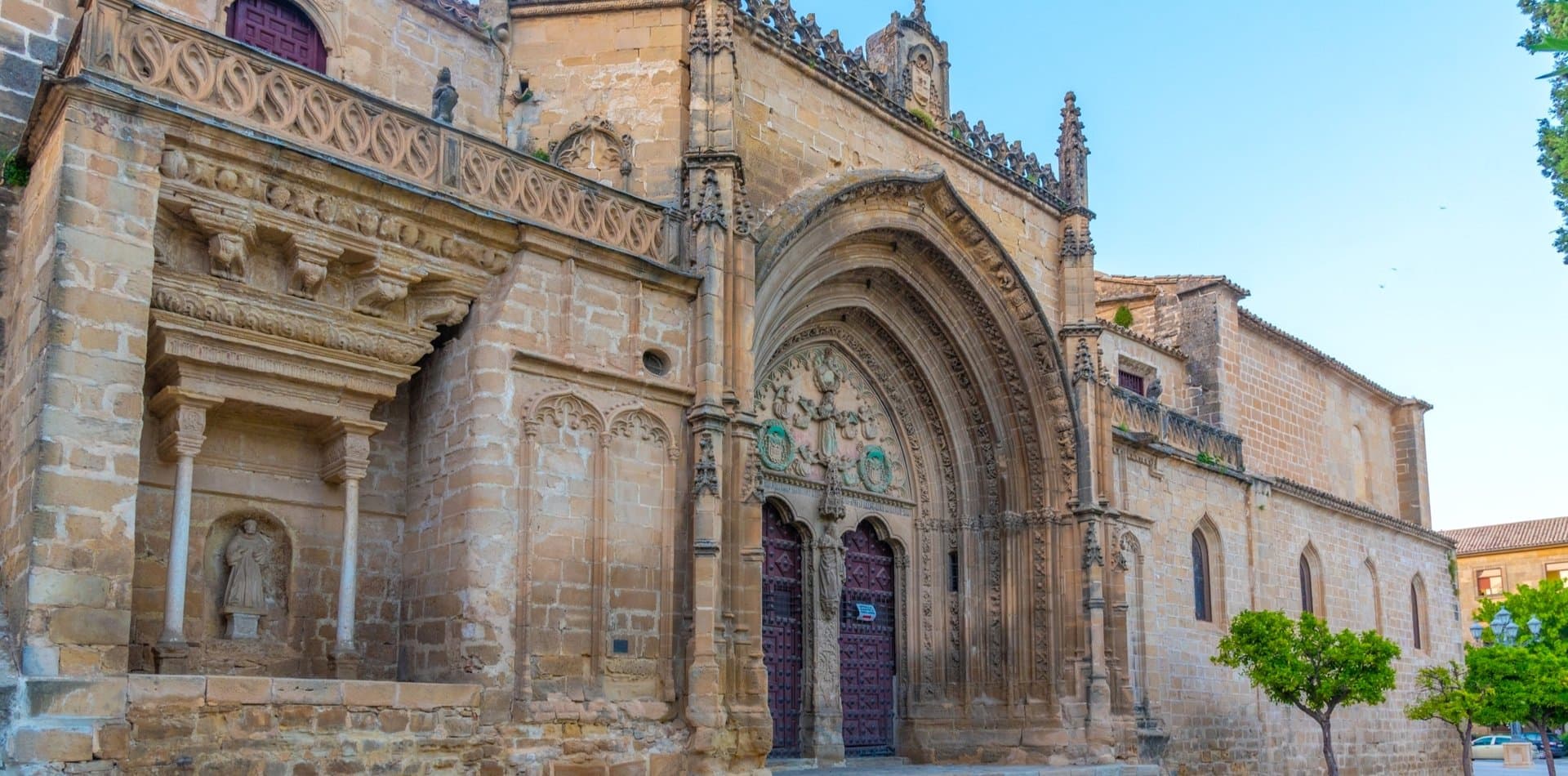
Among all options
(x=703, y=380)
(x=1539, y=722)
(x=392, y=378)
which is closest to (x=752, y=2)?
(x=703, y=380)

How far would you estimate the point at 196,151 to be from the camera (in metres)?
9.53

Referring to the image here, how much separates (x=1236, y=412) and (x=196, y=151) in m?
19.2

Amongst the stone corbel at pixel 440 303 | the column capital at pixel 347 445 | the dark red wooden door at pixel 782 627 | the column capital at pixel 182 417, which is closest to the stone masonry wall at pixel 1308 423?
the dark red wooden door at pixel 782 627

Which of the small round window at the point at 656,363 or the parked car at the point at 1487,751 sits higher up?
the small round window at the point at 656,363

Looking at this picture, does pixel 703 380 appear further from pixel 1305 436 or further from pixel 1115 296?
pixel 1305 436

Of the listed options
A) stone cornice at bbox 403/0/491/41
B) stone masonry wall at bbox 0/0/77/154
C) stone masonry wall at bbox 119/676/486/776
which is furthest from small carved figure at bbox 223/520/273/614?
stone cornice at bbox 403/0/491/41

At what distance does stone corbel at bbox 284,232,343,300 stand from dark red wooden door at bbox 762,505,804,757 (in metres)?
6.60

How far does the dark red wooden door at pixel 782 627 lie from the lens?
1557 centimetres

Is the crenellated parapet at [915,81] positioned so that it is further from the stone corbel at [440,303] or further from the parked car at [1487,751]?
the parked car at [1487,751]

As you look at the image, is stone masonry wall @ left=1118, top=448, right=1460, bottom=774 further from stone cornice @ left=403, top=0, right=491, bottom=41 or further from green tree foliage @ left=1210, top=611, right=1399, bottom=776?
stone cornice @ left=403, top=0, right=491, bottom=41

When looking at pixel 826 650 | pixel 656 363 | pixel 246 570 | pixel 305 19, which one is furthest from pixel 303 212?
pixel 826 650

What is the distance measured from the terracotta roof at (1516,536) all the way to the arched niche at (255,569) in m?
48.6

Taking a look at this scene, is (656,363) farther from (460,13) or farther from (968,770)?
(968,770)

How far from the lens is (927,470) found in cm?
1819
